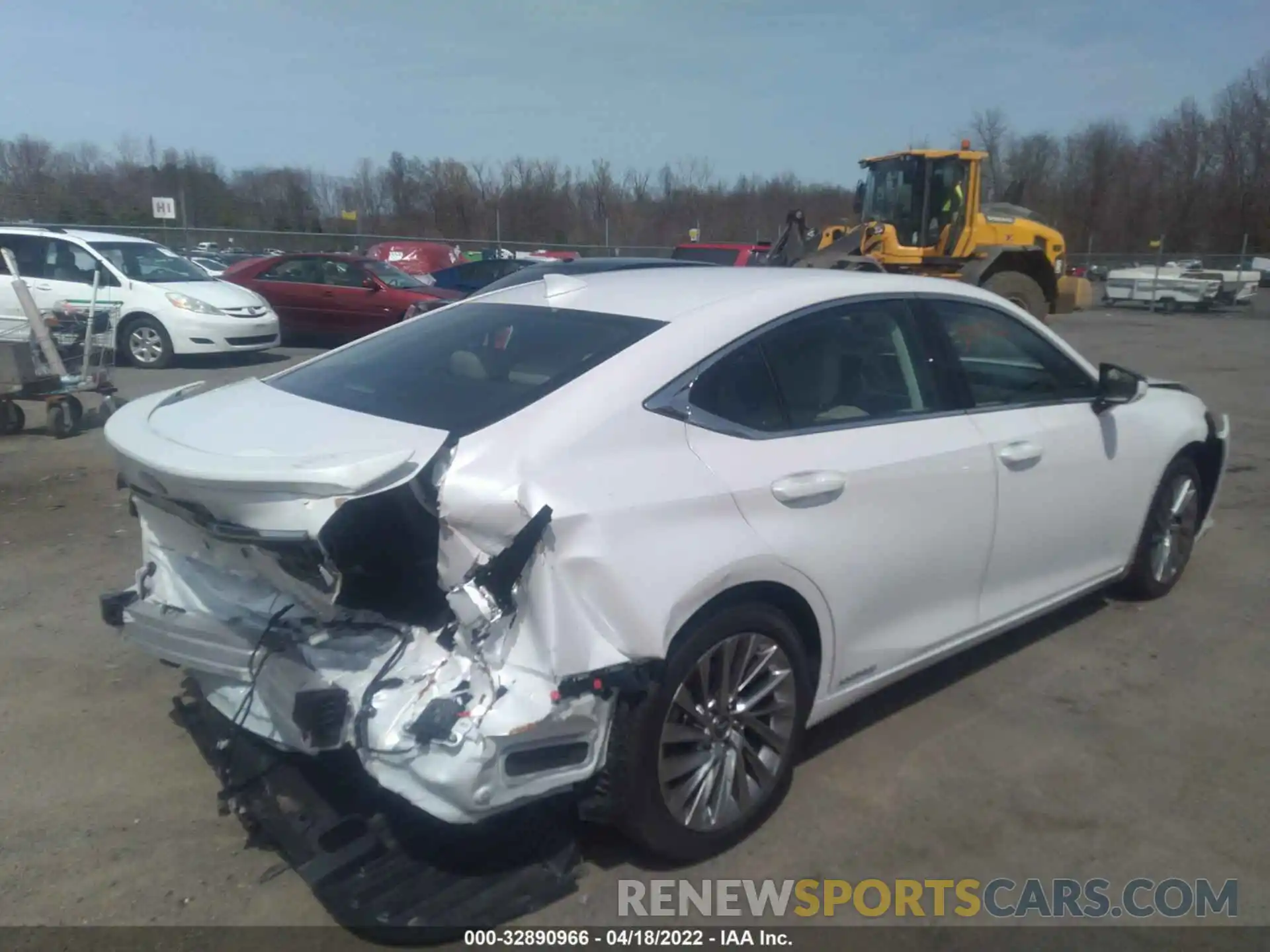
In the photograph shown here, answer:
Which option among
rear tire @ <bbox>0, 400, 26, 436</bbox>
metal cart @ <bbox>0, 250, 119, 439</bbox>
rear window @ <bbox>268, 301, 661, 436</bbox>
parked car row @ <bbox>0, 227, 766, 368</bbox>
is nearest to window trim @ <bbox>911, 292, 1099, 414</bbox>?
rear window @ <bbox>268, 301, 661, 436</bbox>

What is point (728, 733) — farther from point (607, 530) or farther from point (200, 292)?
point (200, 292)

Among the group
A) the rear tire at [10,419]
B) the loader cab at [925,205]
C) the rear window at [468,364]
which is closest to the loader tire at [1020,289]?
the loader cab at [925,205]

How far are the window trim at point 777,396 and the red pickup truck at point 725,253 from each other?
45.0 ft

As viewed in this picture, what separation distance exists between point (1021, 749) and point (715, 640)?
1558 millimetres

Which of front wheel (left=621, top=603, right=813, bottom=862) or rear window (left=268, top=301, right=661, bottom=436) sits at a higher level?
rear window (left=268, top=301, right=661, bottom=436)

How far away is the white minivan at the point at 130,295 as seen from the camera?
13.1 metres

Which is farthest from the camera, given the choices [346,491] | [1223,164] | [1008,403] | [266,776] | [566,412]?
[1223,164]

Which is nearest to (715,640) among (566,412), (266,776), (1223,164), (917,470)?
(566,412)

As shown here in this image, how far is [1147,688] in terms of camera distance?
4297mm

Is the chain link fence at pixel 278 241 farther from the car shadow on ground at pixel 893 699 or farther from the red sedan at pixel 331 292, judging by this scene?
the car shadow on ground at pixel 893 699

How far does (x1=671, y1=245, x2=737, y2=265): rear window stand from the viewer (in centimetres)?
1812

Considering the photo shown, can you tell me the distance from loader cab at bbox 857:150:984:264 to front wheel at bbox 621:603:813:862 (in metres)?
13.7

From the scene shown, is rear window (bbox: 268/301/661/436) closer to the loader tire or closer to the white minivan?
the white minivan

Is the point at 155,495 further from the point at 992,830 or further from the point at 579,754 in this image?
the point at 992,830
